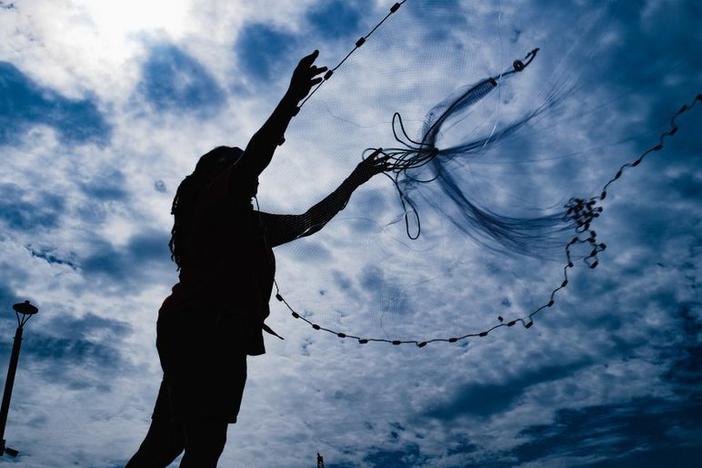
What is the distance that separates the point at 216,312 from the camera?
2.17 m

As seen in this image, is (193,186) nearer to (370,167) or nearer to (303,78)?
(303,78)

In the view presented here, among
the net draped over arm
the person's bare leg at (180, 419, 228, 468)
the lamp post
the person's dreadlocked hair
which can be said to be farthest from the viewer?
the lamp post

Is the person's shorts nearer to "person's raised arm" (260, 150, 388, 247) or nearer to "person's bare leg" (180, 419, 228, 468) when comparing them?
"person's bare leg" (180, 419, 228, 468)

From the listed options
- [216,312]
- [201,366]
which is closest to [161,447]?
[201,366]

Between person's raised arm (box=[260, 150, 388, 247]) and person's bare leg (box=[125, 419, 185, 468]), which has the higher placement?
person's raised arm (box=[260, 150, 388, 247])

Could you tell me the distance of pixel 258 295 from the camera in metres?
2.39

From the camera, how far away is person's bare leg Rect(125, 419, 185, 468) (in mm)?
2156

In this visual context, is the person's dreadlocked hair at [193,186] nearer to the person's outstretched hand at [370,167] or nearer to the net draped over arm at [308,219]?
the net draped over arm at [308,219]

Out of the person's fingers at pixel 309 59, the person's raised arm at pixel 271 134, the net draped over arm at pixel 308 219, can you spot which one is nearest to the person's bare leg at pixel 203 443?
the person's raised arm at pixel 271 134

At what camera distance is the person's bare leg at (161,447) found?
84.9 inches

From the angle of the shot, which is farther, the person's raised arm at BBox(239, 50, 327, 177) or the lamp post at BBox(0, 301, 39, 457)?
the lamp post at BBox(0, 301, 39, 457)

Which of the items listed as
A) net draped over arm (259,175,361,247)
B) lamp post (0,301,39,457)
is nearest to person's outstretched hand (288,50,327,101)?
net draped over arm (259,175,361,247)

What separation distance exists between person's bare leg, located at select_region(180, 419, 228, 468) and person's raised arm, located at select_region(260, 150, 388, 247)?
1.53 metres

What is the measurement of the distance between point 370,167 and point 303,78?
79.4 inches
